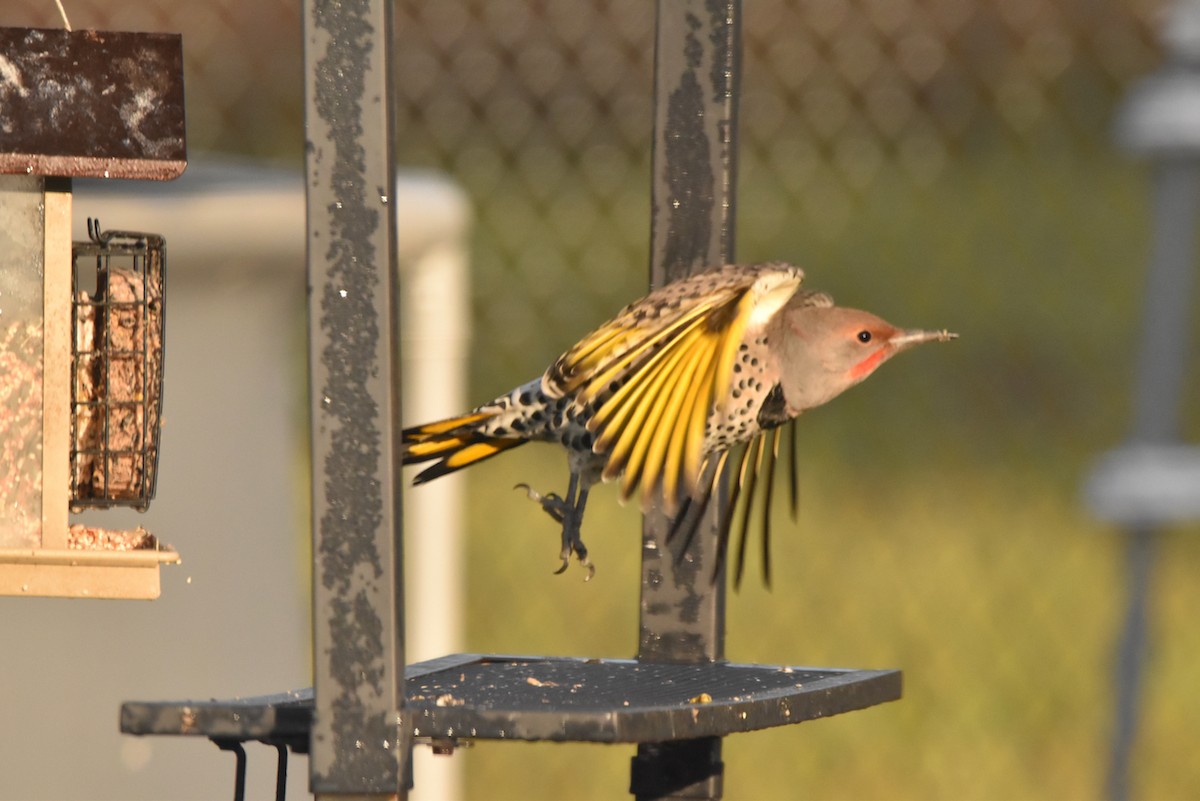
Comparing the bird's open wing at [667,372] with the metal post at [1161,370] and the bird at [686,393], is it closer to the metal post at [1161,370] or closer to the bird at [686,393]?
the bird at [686,393]

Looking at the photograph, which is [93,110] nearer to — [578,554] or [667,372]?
[667,372]

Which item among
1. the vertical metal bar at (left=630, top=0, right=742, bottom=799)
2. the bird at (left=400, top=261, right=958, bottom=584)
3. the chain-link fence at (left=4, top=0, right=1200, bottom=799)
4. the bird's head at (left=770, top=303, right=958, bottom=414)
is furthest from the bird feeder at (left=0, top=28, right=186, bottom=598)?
the chain-link fence at (left=4, top=0, right=1200, bottom=799)

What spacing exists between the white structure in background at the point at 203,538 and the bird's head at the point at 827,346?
1.37 meters

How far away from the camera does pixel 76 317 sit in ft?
7.61

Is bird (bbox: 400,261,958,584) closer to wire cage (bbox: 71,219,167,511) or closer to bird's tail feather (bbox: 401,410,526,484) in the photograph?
bird's tail feather (bbox: 401,410,526,484)

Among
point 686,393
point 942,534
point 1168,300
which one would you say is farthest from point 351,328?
point 942,534

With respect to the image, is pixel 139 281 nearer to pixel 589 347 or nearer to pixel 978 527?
pixel 589 347

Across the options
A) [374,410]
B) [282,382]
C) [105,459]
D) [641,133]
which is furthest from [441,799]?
[641,133]

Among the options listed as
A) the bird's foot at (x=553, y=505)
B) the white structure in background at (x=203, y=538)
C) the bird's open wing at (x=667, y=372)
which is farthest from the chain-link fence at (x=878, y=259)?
the bird's open wing at (x=667, y=372)

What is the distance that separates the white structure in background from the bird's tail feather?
3.20 feet

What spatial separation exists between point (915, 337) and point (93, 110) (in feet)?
3.70

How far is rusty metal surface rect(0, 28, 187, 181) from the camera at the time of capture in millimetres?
2064

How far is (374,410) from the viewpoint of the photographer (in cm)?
185

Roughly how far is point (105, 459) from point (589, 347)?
62 centimetres
